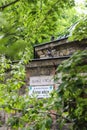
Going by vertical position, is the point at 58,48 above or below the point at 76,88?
above

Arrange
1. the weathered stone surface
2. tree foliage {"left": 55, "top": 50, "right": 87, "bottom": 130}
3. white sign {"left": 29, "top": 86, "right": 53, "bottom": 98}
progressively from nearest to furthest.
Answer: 1. tree foliage {"left": 55, "top": 50, "right": 87, "bottom": 130}
2. white sign {"left": 29, "top": 86, "right": 53, "bottom": 98}
3. the weathered stone surface

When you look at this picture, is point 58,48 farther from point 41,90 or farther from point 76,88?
point 76,88

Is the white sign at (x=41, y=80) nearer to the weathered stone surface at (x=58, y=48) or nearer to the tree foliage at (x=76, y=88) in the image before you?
the tree foliage at (x=76, y=88)

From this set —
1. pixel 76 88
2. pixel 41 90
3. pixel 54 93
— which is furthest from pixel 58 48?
pixel 76 88

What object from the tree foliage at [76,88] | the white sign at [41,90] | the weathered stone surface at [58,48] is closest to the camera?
the tree foliage at [76,88]

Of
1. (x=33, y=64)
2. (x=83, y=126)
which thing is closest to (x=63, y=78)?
(x=83, y=126)

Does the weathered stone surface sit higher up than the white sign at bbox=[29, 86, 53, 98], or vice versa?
the weathered stone surface

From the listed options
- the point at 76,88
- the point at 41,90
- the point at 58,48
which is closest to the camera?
the point at 76,88

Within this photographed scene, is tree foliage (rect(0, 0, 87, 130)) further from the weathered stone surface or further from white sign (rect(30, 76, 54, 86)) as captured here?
the weathered stone surface

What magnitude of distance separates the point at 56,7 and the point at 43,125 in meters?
1.60

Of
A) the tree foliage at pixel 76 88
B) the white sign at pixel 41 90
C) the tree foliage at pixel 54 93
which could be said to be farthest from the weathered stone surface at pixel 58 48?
the tree foliage at pixel 76 88

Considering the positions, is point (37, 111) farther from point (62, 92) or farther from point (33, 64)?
point (33, 64)

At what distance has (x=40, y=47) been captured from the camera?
31.9 ft

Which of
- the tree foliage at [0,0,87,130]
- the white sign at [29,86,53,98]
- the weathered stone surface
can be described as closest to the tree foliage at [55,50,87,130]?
the tree foliage at [0,0,87,130]
